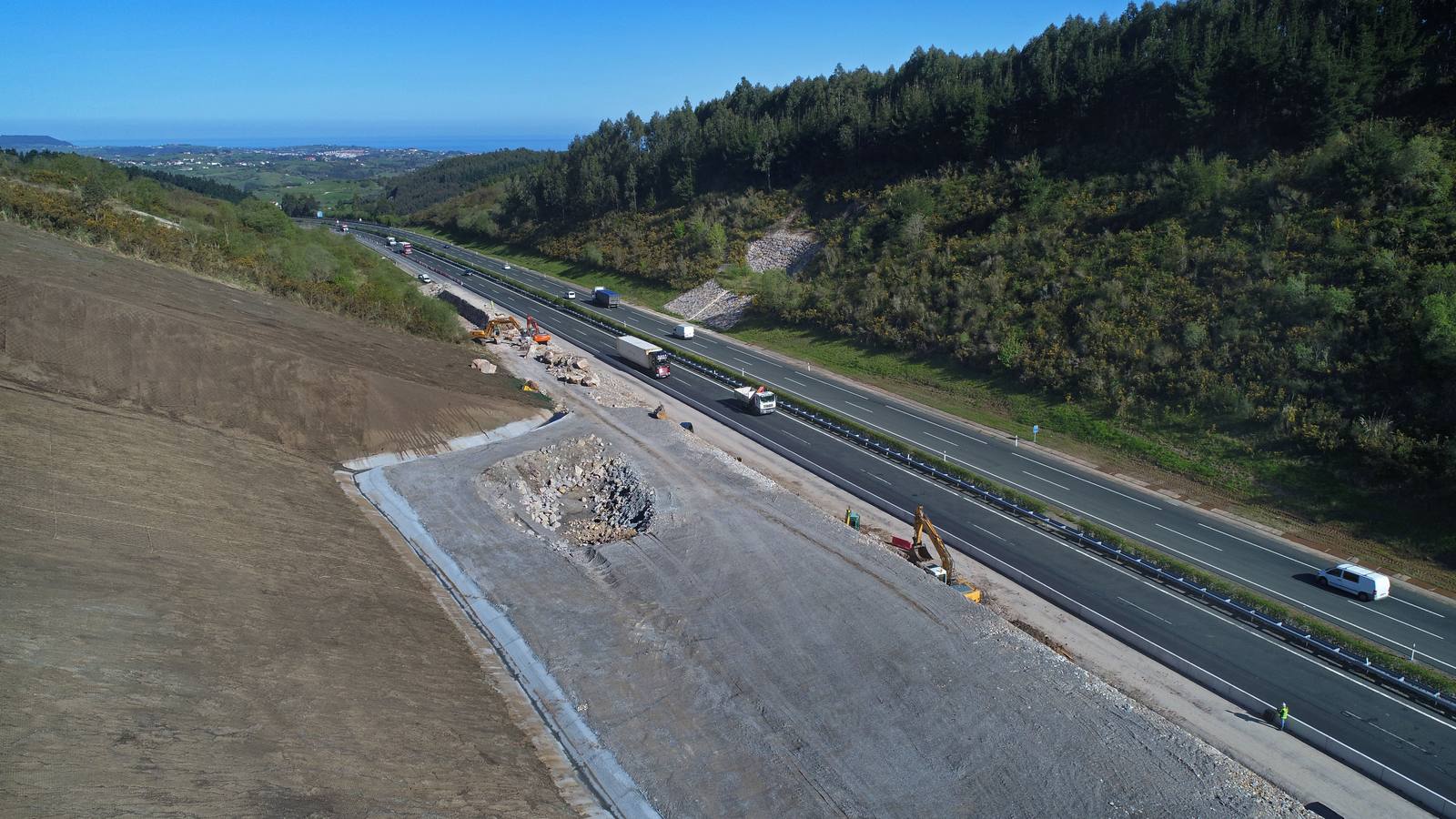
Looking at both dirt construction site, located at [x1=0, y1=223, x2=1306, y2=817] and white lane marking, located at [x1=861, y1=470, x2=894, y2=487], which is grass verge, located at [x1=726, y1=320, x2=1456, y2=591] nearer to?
white lane marking, located at [x1=861, y1=470, x2=894, y2=487]

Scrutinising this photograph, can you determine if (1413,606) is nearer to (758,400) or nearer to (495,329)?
(758,400)

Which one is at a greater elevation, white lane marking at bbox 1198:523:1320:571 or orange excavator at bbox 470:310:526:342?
orange excavator at bbox 470:310:526:342

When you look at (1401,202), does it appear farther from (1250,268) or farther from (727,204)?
(727,204)

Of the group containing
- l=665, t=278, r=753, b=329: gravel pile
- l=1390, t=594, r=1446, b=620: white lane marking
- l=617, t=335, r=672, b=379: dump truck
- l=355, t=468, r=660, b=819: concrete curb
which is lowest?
l=355, t=468, r=660, b=819: concrete curb

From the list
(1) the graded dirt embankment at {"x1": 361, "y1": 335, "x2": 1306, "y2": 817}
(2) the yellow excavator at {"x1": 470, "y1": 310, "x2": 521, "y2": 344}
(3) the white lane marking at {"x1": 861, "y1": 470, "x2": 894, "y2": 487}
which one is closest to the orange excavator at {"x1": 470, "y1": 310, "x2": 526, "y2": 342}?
(2) the yellow excavator at {"x1": 470, "y1": 310, "x2": 521, "y2": 344}

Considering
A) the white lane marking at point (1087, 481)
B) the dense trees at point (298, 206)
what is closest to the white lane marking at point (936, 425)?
the white lane marking at point (1087, 481)

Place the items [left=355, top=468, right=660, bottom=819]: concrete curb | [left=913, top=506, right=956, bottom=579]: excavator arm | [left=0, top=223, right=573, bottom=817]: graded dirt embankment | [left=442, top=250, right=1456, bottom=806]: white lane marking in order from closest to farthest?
[left=0, top=223, right=573, bottom=817]: graded dirt embankment, [left=355, top=468, right=660, bottom=819]: concrete curb, [left=442, top=250, right=1456, bottom=806]: white lane marking, [left=913, top=506, right=956, bottom=579]: excavator arm

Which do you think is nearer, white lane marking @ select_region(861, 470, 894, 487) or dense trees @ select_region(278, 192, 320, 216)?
white lane marking @ select_region(861, 470, 894, 487)
